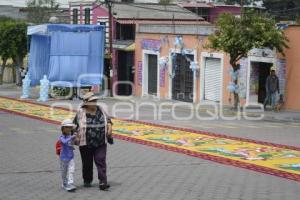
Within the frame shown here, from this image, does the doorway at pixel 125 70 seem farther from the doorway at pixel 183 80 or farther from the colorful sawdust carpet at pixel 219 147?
the colorful sawdust carpet at pixel 219 147

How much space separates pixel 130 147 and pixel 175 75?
20.1 meters

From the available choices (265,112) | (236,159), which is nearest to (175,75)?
(265,112)

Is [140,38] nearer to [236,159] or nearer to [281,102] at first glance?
[281,102]

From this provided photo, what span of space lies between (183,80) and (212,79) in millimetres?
2809

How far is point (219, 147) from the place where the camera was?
15102mm

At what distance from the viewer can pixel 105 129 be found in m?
9.73

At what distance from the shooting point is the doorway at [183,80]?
33.9 metres

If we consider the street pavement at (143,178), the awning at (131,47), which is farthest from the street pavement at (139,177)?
the awning at (131,47)

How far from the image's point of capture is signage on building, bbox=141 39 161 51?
119 feet

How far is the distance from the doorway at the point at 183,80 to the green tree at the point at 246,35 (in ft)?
23.5

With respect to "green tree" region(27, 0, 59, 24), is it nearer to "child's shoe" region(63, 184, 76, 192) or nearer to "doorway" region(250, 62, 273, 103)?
"doorway" region(250, 62, 273, 103)

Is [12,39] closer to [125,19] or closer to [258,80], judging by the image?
[125,19]

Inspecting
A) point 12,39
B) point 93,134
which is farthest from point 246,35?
point 12,39

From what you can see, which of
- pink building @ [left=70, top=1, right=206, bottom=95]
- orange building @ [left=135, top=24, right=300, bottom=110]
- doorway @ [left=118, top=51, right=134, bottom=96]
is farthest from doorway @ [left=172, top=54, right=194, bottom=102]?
doorway @ [left=118, top=51, right=134, bottom=96]
